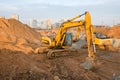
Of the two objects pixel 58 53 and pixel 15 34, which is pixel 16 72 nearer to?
pixel 58 53

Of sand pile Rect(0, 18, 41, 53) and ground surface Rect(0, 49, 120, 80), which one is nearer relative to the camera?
ground surface Rect(0, 49, 120, 80)

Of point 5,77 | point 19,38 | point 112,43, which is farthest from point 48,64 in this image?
point 19,38

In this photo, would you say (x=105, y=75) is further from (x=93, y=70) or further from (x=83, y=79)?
(x=83, y=79)

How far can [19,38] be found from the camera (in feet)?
98.0

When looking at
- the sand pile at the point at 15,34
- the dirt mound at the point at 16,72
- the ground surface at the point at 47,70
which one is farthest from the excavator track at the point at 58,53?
the sand pile at the point at 15,34

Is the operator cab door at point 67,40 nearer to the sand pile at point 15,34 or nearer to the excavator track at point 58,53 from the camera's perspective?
the excavator track at point 58,53

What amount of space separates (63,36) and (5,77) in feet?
28.3

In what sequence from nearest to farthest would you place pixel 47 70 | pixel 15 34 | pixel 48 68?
pixel 47 70, pixel 48 68, pixel 15 34

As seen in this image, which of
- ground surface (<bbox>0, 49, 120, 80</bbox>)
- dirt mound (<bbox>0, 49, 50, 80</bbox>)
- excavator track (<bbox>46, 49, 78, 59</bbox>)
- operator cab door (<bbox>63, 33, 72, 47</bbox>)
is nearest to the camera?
dirt mound (<bbox>0, 49, 50, 80</bbox>)

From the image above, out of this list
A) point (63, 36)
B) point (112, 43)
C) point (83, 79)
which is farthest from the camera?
point (112, 43)

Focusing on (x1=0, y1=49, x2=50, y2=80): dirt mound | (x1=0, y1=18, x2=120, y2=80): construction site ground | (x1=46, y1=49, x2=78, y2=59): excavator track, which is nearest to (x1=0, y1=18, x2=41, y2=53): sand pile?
(x1=0, y1=18, x2=120, y2=80): construction site ground

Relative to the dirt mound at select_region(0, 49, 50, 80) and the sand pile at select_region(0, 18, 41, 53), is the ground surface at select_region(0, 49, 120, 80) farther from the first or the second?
the sand pile at select_region(0, 18, 41, 53)

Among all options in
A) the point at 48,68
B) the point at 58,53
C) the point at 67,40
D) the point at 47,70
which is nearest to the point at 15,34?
the point at 67,40

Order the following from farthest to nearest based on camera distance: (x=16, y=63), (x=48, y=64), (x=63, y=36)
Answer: (x=63, y=36)
(x=48, y=64)
(x=16, y=63)
